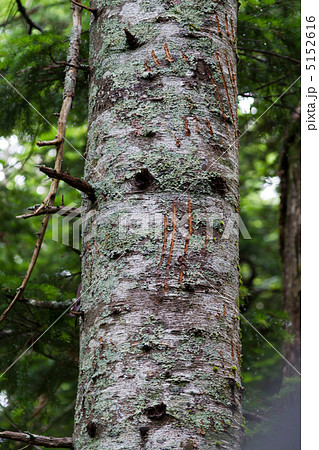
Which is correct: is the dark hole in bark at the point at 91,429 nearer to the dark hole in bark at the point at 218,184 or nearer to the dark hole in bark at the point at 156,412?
the dark hole in bark at the point at 156,412

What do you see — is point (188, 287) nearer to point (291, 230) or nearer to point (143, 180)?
point (143, 180)

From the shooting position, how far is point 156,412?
1197 millimetres

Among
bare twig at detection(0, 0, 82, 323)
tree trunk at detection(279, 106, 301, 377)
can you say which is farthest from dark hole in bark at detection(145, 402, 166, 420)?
tree trunk at detection(279, 106, 301, 377)

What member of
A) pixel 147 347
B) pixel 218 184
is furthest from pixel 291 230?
pixel 147 347

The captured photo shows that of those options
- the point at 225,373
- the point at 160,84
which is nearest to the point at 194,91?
the point at 160,84

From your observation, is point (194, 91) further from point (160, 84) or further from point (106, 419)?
point (106, 419)

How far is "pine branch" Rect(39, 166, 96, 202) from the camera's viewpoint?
136 centimetres

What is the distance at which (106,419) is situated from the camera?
124 cm

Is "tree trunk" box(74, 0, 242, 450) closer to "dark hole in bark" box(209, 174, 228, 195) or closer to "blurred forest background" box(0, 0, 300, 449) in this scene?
"dark hole in bark" box(209, 174, 228, 195)

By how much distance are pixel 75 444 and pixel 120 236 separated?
2.02ft

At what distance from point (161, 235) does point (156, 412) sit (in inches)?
19.3

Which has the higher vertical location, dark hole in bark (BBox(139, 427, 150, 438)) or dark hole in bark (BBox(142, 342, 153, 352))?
dark hole in bark (BBox(142, 342, 153, 352))

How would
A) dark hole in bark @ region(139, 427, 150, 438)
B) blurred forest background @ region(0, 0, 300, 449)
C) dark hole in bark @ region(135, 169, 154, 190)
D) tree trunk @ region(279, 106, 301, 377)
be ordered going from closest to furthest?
dark hole in bark @ region(139, 427, 150, 438) → dark hole in bark @ region(135, 169, 154, 190) → blurred forest background @ region(0, 0, 300, 449) → tree trunk @ region(279, 106, 301, 377)

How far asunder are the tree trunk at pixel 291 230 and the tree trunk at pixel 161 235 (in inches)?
131
